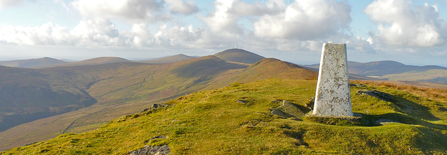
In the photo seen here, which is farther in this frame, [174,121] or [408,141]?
[174,121]

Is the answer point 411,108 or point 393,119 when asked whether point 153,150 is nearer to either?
point 393,119

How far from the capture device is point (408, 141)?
17703 mm

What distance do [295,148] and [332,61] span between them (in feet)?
38.1

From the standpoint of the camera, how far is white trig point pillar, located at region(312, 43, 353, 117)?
24109mm

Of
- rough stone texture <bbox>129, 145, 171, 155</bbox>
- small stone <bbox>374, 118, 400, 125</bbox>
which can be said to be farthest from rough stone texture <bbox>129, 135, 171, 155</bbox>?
small stone <bbox>374, 118, 400, 125</bbox>

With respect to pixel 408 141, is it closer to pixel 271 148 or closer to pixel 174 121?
pixel 271 148

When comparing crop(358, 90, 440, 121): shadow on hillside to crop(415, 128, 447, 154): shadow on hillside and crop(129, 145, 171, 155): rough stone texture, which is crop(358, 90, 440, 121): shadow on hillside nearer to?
crop(415, 128, 447, 154): shadow on hillside

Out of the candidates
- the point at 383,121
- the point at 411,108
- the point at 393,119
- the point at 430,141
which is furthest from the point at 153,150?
the point at 411,108

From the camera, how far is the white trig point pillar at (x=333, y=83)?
949 inches

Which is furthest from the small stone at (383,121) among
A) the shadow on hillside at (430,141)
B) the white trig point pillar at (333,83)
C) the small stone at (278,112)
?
the small stone at (278,112)

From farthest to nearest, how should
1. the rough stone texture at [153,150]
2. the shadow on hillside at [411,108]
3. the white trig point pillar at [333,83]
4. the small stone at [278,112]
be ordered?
the shadow on hillside at [411,108] → the small stone at [278,112] → the white trig point pillar at [333,83] → the rough stone texture at [153,150]

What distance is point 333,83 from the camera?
24.4 meters

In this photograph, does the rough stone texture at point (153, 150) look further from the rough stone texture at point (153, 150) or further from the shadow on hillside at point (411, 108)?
the shadow on hillside at point (411, 108)

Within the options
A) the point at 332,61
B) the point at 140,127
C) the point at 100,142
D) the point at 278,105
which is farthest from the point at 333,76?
the point at 100,142
